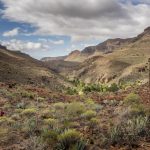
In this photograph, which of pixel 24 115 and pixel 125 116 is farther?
pixel 24 115

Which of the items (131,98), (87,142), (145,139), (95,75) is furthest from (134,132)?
(95,75)

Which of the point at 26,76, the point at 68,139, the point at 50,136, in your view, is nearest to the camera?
the point at 68,139

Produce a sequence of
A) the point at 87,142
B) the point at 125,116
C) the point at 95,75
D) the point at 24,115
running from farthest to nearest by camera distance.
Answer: the point at 95,75, the point at 24,115, the point at 125,116, the point at 87,142

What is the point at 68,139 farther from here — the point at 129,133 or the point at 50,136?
the point at 129,133

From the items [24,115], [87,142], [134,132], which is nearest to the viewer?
[87,142]

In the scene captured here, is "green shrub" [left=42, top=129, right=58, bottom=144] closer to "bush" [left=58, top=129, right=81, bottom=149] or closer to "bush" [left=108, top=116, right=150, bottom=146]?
"bush" [left=58, top=129, right=81, bottom=149]

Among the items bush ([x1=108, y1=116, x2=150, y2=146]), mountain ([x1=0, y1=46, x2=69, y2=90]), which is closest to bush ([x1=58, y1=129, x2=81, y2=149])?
bush ([x1=108, y1=116, x2=150, y2=146])

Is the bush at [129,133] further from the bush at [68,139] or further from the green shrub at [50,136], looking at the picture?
the green shrub at [50,136]

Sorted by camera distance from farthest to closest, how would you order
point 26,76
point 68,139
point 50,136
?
point 26,76, point 50,136, point 68,139

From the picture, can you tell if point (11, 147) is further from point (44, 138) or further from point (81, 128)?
point (81, 128)

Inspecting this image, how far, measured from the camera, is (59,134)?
31.2ft

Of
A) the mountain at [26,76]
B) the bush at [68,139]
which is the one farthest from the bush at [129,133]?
the mountain at [26,76]

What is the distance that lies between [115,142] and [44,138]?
1964 millimetres

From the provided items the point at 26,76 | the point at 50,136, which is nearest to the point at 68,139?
→ the point at 50,136
